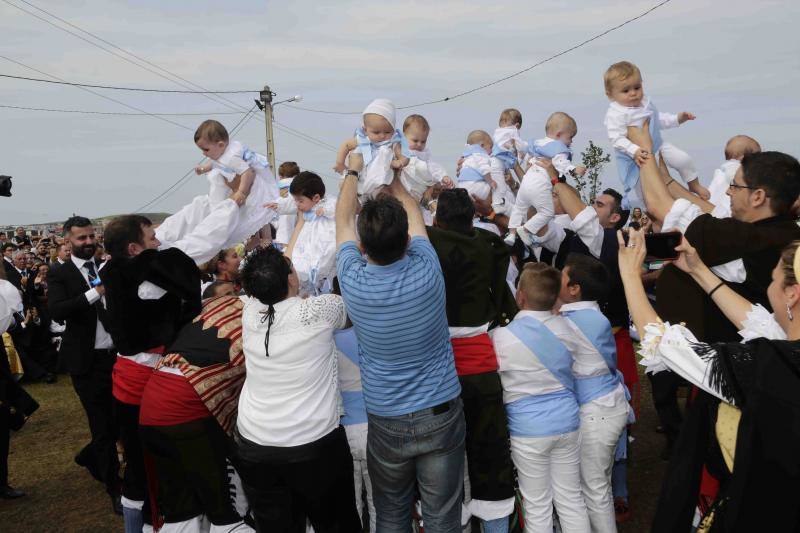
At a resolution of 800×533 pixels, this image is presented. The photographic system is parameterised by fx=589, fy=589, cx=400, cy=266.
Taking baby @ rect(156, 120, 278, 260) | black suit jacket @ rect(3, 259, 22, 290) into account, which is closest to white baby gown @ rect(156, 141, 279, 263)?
baby @ rect(156, 120, 278, 260)

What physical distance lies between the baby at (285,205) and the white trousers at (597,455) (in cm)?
284

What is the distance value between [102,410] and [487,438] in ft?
11.1

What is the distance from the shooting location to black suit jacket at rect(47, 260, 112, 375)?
16.1ft

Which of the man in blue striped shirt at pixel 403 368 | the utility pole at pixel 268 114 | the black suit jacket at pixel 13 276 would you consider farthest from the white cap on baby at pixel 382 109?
the utility pole at pixel 268 114

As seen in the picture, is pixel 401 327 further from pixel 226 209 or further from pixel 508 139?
pixel 508 139

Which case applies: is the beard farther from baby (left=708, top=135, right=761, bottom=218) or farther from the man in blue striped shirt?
baby (left=708, top=135, right=761, bottom=218)

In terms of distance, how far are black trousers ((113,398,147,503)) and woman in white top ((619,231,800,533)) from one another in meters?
3.22

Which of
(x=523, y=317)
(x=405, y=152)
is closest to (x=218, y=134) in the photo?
(x=405, y=152)

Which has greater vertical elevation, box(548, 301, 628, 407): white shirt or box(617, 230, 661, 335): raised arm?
box(617, 230, 661, 335): raised arm

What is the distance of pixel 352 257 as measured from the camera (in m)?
2.98

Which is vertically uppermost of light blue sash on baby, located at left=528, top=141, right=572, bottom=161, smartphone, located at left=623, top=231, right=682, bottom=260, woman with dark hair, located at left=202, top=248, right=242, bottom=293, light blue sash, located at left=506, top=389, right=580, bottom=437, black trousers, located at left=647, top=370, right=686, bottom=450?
light blue sash on baby, located at left=528, top=141, right=572, bottom=161

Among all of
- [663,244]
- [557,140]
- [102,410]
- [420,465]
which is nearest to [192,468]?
[420,465]

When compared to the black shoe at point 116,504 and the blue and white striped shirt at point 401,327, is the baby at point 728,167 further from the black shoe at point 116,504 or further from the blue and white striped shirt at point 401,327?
the black shoe at point 116,504

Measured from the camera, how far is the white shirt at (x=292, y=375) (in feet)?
9.93
